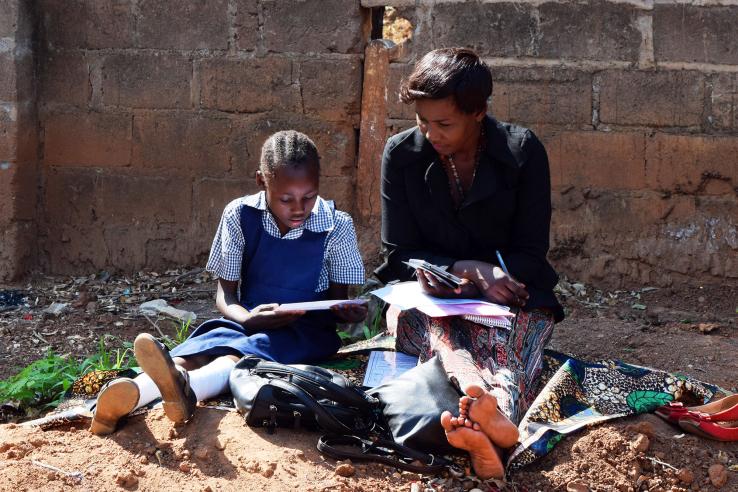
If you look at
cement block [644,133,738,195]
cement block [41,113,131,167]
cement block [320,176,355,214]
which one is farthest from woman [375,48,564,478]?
cement block [41,113,131,167]

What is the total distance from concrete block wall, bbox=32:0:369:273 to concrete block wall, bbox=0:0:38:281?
0.11m

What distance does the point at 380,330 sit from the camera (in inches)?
206

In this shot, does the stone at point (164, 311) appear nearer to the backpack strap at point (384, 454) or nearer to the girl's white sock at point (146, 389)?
the girl's white sock at point (146, 389)

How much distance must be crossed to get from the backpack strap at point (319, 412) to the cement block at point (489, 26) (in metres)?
2.97

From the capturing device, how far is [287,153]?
13.0ft

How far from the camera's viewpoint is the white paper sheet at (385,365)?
3965 millimetres

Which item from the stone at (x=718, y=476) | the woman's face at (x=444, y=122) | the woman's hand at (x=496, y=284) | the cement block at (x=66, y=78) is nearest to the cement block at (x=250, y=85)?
the cement block at (x=66, y=78)

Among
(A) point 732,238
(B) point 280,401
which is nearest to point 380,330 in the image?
(B) point 280,401

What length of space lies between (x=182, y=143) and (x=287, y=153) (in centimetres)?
230

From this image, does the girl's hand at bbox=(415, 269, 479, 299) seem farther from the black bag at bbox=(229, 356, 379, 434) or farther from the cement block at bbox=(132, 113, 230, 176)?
the cement block at bbox=(132, 113, 230, 176)

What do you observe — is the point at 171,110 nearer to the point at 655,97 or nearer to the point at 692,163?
the point at 655,97

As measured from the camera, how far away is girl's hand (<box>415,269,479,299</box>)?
3.83 m

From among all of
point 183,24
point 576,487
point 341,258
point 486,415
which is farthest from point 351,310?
point 183,24

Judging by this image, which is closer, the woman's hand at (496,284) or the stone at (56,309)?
the woman's hand at (496,284)
